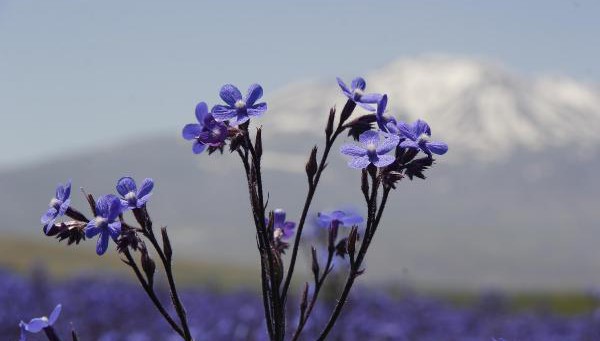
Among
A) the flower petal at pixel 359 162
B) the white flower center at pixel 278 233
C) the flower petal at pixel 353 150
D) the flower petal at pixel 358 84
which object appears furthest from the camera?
the white flower center at pixel 278 233

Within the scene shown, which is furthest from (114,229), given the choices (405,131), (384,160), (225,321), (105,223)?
(225,321)

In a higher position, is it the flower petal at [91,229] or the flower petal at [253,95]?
the flower petal at [253,95]

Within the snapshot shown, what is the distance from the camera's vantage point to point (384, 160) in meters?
3.40

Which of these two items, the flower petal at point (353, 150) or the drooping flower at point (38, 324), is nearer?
the drooping flower at point (38, 324)

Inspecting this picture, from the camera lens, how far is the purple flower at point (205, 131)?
3.49m

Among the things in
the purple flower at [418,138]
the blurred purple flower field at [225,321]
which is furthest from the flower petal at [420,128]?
the blurred purple flower field at [225,321]

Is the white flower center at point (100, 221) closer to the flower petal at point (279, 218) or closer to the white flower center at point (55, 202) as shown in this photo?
the white flower center at point (55, 202)

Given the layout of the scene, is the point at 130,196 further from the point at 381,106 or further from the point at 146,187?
the point at 381,106

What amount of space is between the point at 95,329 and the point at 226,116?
38.7 ft

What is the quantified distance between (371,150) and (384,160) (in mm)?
60

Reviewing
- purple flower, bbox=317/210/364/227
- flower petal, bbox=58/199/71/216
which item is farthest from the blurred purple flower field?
flower petal, bbox=58/199/71/216

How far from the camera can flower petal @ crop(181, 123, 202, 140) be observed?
349cm

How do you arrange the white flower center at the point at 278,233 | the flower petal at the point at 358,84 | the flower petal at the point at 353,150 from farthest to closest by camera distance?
the white flower center at the point at 278,233
the flower petal at the point at 358,84
the flower petal at the point at 353,150

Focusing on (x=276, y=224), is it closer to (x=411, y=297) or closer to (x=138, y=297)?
(x=138, y=297)
